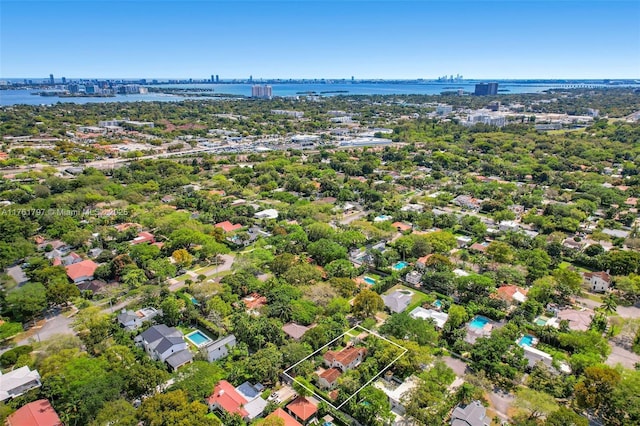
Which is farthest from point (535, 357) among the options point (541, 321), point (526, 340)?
point (541, 321)

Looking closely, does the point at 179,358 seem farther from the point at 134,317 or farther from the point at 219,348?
the point at 134,317

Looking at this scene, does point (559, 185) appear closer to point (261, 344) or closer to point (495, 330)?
point (495, 330)

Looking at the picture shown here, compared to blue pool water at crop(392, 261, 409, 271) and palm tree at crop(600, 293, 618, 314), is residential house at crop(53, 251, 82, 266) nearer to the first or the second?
blue pool water at crop(392, 261, 409, 271)

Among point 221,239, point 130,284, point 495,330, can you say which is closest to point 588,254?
point 495,330

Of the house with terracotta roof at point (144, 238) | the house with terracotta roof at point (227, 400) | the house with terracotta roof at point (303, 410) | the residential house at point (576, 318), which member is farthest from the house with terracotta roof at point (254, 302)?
the residential house at point (576, 318)

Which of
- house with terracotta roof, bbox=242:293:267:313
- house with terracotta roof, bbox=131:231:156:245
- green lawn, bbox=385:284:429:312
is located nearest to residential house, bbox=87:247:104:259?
house with terracotta roof, bbox=131:231:156:245
